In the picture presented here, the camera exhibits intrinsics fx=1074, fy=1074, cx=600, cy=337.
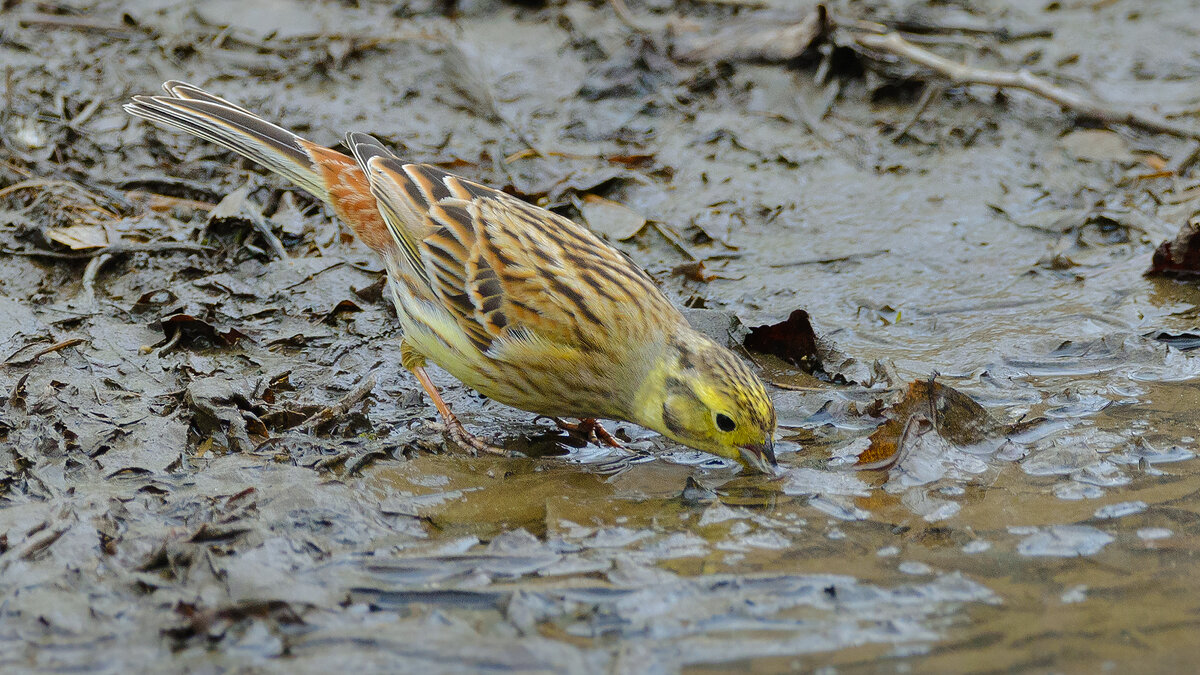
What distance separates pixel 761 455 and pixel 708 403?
0.32m

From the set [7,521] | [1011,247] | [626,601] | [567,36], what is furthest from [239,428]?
[567,36]

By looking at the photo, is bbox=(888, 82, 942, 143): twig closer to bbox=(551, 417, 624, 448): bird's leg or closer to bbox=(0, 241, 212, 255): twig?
bbox=(551, 417, 624, 448): bird's leg

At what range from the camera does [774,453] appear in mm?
4785

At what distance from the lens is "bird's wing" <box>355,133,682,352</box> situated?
16.1 feet

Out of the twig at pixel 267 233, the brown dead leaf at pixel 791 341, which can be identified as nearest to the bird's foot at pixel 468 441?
the brown dead leaf at pixel 791 341

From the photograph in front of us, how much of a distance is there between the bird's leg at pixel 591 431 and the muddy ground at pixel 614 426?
88mm

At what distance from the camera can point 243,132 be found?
19.2 ft

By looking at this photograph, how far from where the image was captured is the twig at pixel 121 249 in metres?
6.36

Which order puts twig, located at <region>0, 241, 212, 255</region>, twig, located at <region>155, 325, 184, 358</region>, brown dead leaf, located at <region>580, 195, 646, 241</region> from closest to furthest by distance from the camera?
twig, located at <region>155, 325, 184, 358</region>
twig, located at <region>0, 241, 212, 255</region>
brown dead leaf, located at <region>580, 195, 646, 241</region>

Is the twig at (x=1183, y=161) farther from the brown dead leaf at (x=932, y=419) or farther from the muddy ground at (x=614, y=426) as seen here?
the brown dead leaf at (x=932, y=419)

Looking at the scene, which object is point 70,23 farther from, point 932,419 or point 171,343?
point 932,419

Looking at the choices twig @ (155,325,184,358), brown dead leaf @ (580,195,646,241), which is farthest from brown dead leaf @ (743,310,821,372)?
twig @ (155,325,184,358)

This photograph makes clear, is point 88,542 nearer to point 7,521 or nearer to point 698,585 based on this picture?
point 7,521

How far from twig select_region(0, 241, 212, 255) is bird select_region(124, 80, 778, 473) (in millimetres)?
1256
